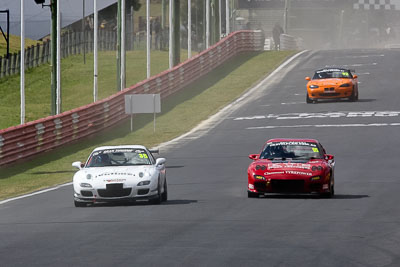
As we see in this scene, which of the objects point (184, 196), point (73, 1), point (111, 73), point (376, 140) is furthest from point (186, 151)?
point (73, 1)

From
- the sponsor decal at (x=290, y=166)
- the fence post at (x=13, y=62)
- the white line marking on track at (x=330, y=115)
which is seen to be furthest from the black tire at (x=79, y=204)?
the fence post at (x=13, y=62)

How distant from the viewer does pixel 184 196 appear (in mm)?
20375

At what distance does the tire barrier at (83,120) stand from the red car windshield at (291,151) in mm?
11278

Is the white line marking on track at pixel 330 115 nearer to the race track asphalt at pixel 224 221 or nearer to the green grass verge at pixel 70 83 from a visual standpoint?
the race track asphalt at pixel 224 221

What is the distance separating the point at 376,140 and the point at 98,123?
420 inches

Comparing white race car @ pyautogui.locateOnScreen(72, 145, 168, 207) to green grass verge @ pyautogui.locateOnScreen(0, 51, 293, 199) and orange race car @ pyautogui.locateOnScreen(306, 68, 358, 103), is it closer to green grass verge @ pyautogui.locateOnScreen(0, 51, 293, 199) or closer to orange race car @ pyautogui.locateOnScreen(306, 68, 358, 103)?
green grass verge @ pyautogui.locateOnScreen(0, 51, 293, 199)

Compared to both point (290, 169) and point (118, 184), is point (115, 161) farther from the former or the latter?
point (290, 169)

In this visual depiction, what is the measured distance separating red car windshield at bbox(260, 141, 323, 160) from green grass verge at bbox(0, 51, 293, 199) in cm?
649

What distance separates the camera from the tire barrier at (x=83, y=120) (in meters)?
30.5

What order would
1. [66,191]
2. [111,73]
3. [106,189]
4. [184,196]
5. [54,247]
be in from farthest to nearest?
1. [111,73]
2. [66,191]
3. [184,196]
4. [106,189]
5. [54,247]

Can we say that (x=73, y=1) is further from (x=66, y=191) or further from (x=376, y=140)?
(x=66, y=191)

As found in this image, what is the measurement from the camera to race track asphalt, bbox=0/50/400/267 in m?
12.1

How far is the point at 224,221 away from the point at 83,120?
21170 mm

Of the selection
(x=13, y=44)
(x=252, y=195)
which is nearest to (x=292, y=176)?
(x=252, y=195)
